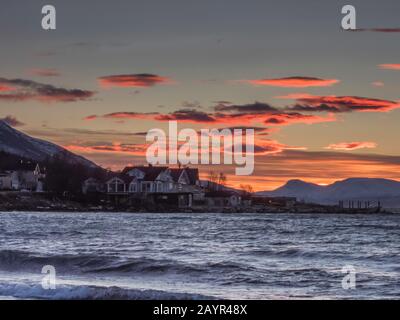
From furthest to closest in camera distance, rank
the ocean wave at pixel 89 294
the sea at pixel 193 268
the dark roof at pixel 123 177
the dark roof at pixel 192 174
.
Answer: the dark roof at pixel 192 174, the dark roof at pixel 123 177, the sea at pixel 193 268, the ocean wave at pixel 89 294

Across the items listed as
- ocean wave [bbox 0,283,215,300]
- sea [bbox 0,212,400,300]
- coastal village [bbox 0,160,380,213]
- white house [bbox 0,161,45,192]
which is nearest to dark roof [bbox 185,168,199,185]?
coastal village [bbox 0,160,380,213]

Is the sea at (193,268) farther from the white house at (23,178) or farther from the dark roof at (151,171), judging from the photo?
the white house at (23,178)

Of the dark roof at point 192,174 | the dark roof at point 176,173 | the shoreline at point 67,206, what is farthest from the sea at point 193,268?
the dark roof at point 192,174

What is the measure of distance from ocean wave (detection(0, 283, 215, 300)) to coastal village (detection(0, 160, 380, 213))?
296ft

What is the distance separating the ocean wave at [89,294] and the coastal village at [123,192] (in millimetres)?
90257

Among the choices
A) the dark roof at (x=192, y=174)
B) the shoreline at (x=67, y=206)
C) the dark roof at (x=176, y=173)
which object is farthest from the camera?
the dark roof at (x=192, y=174)

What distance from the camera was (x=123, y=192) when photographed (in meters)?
129

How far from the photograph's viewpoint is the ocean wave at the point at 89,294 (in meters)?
21.3

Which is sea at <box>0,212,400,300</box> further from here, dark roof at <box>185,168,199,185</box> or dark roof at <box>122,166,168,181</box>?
dark roof at <box>185,168,199,185</box>

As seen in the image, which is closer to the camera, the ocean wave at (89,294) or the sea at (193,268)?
the ocean wave at (89,294)

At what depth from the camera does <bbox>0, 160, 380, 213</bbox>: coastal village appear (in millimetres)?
118375

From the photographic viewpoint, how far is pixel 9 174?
459 ft

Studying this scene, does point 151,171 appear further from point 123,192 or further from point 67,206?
point 67,206
